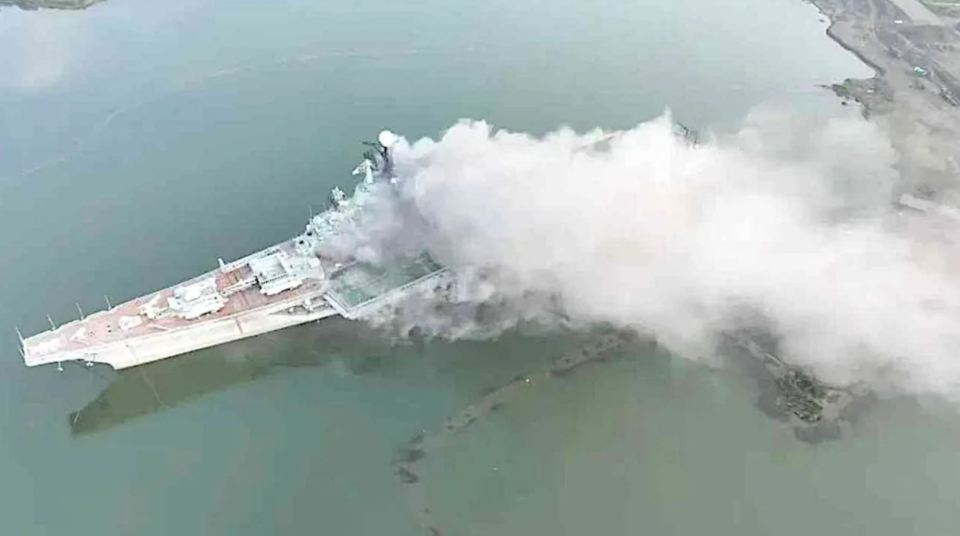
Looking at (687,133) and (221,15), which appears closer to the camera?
(687,133)

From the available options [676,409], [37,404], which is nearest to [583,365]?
[676,409]

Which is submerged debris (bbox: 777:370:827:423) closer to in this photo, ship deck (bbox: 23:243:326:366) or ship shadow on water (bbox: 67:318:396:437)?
ship shadow on water (bbox: 67:318:396:437)

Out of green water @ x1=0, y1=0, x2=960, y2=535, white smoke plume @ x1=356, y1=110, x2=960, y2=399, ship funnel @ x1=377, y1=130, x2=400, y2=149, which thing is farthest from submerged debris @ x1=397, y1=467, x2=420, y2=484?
ship funnel @ x1=377, y1=130, x2=400, y2=149

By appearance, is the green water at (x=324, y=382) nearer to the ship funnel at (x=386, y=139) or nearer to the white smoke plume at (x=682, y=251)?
the white smoke plume at (x=682, y=251)

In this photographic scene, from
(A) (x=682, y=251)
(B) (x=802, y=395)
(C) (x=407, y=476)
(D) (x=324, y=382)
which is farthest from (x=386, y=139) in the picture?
(B) (x=802, y=395)

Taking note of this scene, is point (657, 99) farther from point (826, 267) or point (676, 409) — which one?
point (676, 409)

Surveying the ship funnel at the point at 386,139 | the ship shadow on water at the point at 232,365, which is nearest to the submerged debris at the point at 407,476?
the ship shadow on water at the point at 232,365
